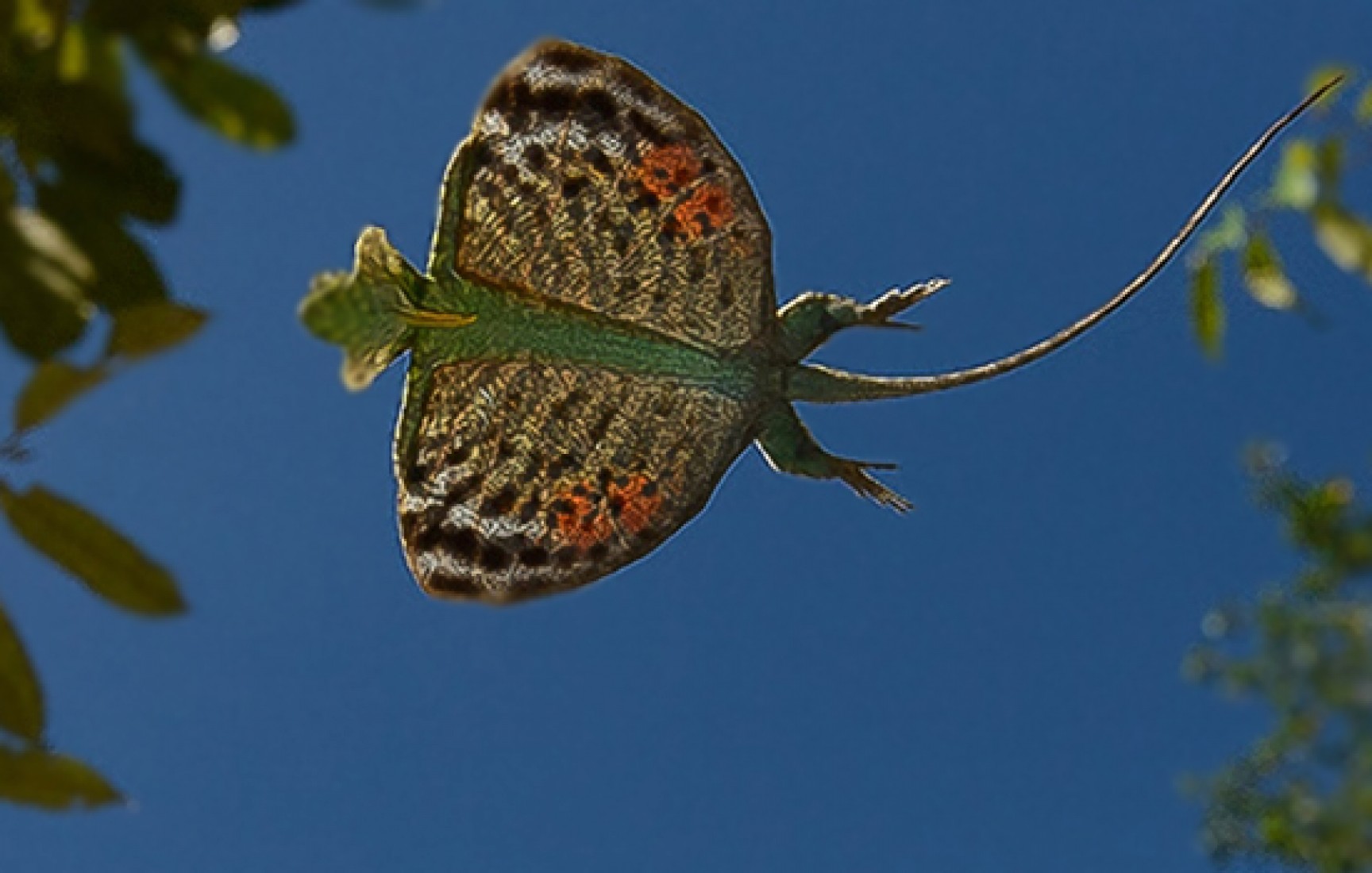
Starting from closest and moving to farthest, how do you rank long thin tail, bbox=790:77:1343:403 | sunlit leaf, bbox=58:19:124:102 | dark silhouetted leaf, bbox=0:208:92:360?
dark silhouetted leaf, bbox=0:208:92:360 → sunlit leaf, bbox=58:19:124:102 → long thin tail, bbox=790:77:1343:403

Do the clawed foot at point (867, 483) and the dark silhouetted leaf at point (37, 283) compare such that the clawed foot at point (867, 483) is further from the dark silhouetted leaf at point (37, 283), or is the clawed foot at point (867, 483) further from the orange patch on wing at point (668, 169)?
the dark silhouetted leaf at point (37, 283)

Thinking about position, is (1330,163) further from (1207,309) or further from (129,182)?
(129,182)

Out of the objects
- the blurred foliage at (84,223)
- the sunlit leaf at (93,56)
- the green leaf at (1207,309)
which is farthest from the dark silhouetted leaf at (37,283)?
the green leaf at (1207,309)

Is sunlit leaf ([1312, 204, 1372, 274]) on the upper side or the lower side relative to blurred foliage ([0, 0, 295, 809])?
upper

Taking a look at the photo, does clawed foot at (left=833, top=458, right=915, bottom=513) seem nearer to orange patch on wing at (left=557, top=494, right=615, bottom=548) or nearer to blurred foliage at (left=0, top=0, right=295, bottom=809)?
orange patch on wing at (left=557, top=494, right=615, bottom=548)

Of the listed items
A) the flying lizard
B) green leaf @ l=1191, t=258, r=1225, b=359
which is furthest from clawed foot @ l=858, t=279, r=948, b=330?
green leaf @ l=1191, t=258, r=1225, b=359

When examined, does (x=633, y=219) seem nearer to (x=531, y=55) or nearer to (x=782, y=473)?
(x=531, y=55)

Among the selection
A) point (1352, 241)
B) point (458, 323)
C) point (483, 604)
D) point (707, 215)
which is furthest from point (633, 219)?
point (1352, 241)
